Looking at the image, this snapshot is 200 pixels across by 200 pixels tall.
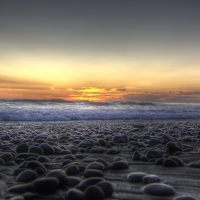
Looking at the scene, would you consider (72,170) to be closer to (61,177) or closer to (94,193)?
(61,177)

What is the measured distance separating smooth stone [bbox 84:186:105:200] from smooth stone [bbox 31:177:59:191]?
1.34ft

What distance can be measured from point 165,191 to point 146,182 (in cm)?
34

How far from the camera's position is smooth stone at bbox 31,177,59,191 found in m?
2.16

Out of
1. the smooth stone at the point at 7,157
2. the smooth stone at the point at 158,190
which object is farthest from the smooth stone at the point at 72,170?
the smooth stone at the point at 7,157

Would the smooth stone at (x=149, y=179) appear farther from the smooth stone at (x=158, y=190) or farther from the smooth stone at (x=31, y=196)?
the smooth stone at (x=31, y=196)

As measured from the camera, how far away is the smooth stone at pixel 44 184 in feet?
7.08

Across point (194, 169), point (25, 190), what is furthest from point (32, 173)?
point (194, 169)

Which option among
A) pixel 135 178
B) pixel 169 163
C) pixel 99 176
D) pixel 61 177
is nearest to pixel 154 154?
pixel 169 163

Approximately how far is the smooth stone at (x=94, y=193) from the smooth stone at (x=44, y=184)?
0.41 meters

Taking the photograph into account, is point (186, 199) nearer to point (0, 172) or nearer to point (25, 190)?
point (25, 190)

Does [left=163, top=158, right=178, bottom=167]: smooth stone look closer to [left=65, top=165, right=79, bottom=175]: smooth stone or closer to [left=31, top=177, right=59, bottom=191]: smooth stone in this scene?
[left=65, top=165, right=79, bottom=175]: smooth stone

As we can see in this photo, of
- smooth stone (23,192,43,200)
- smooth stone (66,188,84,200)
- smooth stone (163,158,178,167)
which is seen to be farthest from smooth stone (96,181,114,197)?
smooth stone (163,158,178,167)

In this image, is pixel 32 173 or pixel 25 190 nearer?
pixel 25 190

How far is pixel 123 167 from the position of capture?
318 cm
